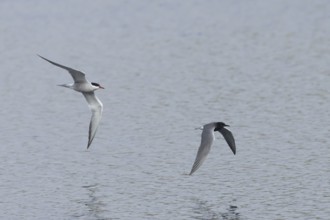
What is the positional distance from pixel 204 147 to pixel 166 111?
10378mm

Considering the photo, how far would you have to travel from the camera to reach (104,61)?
1767 inches

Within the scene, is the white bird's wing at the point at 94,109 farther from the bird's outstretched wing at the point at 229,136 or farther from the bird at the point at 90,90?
the bird's outstretched wing at the point at 229,136

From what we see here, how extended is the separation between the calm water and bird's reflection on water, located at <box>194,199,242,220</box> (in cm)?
4

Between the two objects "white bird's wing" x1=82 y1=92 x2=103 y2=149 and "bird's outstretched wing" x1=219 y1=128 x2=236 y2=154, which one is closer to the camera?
"bird's outstretched wing" x1=219 y1=128 x2=236 y2=154

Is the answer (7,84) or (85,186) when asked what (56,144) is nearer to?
(85,186)

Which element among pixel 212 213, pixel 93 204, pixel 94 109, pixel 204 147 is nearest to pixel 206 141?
pixel 204 147

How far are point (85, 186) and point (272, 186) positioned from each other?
4.51m

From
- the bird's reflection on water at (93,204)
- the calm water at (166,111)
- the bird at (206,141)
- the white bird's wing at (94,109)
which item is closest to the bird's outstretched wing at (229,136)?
the bird at (206,141)

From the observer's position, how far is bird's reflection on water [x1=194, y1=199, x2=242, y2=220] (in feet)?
70.6

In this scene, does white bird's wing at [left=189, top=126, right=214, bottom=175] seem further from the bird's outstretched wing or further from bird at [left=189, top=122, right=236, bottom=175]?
the bird's outstretched wing

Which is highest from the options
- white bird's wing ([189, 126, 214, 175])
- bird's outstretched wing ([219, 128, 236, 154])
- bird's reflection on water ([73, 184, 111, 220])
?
bird's outstretched wing ([219, 128, 236, 154])

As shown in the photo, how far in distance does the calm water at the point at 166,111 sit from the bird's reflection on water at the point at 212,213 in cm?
4

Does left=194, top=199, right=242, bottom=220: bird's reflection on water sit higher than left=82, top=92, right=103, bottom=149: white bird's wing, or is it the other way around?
left=82, top=92, right=103, bottom=149: white bird's wing

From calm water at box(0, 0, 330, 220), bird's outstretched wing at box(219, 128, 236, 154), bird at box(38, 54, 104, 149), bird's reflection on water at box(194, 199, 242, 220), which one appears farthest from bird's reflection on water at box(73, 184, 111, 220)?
bird's outstretched wing at box(219, 128, 236, 154)
